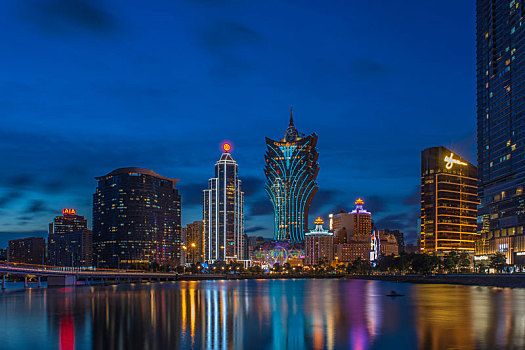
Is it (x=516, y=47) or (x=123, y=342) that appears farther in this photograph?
(x=516, y=47)

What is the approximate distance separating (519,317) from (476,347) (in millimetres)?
25905

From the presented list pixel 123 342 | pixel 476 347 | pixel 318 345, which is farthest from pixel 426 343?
pixel 123 342

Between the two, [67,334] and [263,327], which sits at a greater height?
[67,334]

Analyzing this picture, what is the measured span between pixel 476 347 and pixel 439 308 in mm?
38901

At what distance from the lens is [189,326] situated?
58375 mm

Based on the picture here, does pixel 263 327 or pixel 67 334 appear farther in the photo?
pixel 263 327

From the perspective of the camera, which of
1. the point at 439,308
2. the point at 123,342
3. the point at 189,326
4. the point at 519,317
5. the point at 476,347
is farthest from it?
the point at 439,308

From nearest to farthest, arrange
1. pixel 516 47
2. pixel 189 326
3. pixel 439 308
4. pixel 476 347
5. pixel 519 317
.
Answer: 1. pixel 476 347
2. pixel 189 326
3. pixel 519 317
4. pixel 439 308
5. pixel 516 47

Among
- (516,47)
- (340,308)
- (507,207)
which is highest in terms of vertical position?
(516,47)

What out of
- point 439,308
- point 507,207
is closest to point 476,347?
point 439,308

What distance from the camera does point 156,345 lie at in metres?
45.7

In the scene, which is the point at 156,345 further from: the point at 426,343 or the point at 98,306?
the point at 98,306

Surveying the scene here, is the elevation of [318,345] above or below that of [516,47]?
below

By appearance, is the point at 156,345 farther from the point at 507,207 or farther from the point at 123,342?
the point at 507,207
